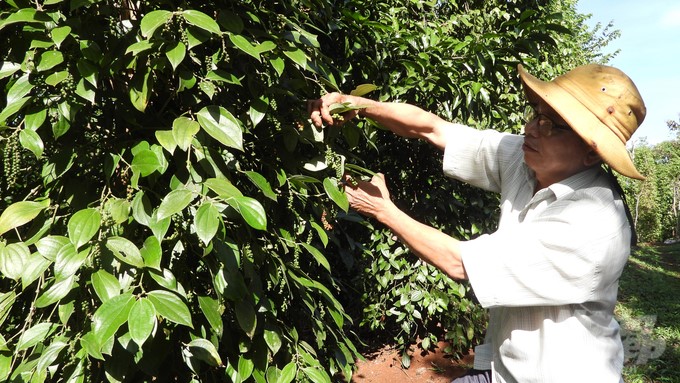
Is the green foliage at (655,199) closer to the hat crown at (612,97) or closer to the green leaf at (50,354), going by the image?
the hat crown at (612,97)

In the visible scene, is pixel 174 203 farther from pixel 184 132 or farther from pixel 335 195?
pixel 335 195

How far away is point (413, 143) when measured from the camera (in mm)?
3227

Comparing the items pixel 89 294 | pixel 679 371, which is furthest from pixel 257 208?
pixel 679 371

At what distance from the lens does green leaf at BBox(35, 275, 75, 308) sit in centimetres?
116

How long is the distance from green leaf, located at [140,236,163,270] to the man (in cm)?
69

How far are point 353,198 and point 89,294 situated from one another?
2.86 feet

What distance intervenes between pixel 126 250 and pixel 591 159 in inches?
54.2

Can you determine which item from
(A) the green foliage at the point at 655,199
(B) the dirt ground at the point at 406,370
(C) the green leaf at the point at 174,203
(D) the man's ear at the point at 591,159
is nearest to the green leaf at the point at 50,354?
(C) the green leaf at the point at 174,203

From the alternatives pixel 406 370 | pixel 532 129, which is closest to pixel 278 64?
pixel 532 129

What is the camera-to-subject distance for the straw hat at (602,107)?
5.47 ft

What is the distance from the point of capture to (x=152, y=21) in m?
1.20

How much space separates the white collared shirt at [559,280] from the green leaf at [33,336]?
1136 millimetres

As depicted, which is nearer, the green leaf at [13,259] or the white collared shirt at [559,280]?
the green leaf at [13,259]

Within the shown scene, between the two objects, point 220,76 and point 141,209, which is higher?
point 220,76
